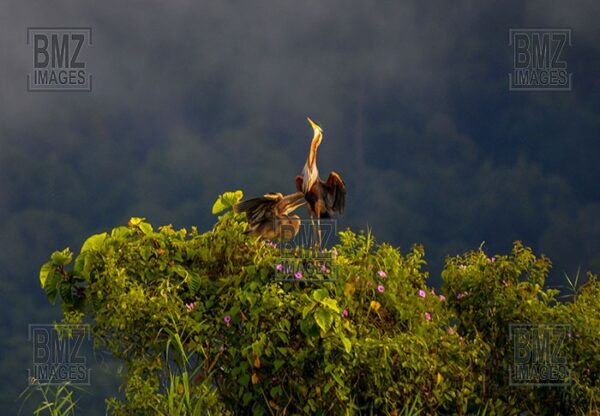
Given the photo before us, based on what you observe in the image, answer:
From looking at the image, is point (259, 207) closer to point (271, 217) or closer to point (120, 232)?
point (271, 217)

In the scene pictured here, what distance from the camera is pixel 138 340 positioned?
5762 mm

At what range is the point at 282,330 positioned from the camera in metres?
5.54

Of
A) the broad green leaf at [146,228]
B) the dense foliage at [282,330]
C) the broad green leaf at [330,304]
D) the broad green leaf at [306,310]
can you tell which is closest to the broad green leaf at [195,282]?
the dense foliage at [282,330]

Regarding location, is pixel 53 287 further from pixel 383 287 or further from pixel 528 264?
pixel 528 264

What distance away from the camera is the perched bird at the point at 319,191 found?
20.1 feet

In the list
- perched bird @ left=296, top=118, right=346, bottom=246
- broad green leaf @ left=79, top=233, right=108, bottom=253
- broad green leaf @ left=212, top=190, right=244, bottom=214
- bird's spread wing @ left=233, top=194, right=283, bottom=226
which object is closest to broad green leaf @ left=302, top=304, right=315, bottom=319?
perched bird @ left=296, top=118, right=346, bottom=246

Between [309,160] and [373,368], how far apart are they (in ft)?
5.41

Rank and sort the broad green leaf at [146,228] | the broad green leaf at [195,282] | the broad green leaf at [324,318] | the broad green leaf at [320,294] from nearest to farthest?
the broad green leaf at [324,318] → the broad green leaf at [320,294] → the broad green leaf at [195,282] → the broad green leaf at [146,228]

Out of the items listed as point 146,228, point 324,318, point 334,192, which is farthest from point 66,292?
point 334,192

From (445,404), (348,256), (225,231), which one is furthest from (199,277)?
(445,404)

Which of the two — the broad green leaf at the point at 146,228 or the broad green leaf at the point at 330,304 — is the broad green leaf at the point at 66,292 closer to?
the broad green leaf at the point at 146,228

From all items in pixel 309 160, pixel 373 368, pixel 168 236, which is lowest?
pixel 373 368

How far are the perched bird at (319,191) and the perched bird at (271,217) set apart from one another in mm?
116

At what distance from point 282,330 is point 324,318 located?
1.04 ft
